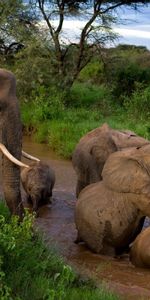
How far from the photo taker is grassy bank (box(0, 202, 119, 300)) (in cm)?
409

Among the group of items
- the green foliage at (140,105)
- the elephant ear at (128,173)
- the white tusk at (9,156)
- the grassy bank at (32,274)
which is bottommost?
the green foliage at (140,105)

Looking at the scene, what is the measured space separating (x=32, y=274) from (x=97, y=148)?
3.40 m

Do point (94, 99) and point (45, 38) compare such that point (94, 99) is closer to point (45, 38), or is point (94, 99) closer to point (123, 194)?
point (45, 38)

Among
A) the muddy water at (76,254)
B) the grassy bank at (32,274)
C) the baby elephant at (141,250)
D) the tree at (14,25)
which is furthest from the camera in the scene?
the tree at (14,25)

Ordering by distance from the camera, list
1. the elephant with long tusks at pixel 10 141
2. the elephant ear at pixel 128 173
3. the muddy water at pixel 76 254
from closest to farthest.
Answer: the muddy water at pixel 76 254 → the elephant with long tusks at pixel 10 141 → the elephant ear at pixel 128 173

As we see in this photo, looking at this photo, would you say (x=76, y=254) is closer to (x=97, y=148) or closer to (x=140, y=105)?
(x=97, y=148)

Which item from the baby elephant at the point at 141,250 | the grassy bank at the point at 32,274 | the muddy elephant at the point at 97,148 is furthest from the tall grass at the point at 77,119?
the grassy bank at the point at 32,274

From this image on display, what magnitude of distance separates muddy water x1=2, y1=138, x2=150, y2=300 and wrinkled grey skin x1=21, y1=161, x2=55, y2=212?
0.46 feet

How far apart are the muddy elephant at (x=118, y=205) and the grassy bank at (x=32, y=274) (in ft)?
4.87

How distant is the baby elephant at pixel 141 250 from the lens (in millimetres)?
5961

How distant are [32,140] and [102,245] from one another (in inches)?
269

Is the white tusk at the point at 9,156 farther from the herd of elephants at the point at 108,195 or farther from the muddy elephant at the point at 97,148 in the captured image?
the muddy elephant at the point at 97,148

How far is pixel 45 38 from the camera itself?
16.7 m

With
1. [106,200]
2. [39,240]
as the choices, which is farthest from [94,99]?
[39,240]
